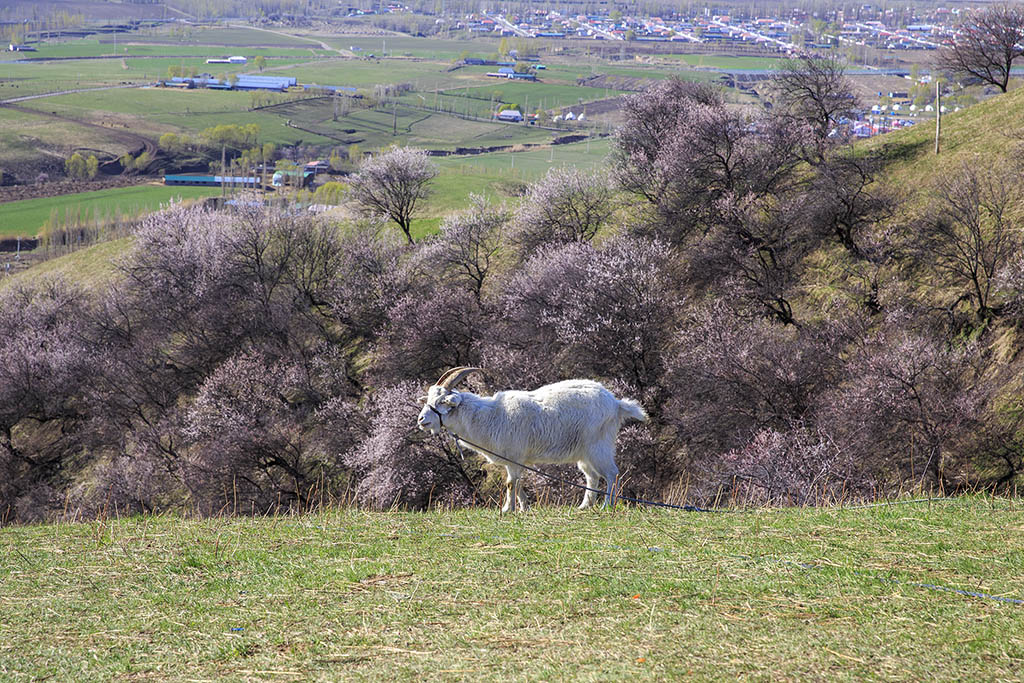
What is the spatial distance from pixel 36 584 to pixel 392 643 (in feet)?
16.6

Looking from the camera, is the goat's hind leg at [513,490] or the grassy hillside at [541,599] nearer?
the grassy hillside at [541,599]

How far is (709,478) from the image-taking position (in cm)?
2816

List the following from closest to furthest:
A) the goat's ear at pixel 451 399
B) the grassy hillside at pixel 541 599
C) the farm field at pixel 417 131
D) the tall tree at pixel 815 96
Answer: the grassy hillside at pixel 541 599 < the goat's ear at pixel 451 399 < the tall tree at pixel 815 96 < the farm field at pixel 417 131

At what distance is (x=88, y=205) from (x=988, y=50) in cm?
11415

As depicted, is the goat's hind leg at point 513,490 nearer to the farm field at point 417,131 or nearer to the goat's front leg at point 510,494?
the goat's front leg at point 510,494

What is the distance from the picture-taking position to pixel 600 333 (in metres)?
37.4

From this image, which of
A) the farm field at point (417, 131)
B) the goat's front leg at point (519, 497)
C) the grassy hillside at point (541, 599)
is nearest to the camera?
the grassy hillside at point (541, 599)

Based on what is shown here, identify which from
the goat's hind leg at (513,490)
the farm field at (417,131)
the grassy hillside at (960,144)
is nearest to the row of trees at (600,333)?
the grassy hillside at (960,144)

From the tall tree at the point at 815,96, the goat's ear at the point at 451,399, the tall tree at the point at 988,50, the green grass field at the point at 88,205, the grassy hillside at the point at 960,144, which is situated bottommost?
the green grass field at the point at 88,205

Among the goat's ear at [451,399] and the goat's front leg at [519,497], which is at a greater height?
the goat's ear at [451,399]

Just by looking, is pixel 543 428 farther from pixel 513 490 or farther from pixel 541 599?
pixel 541 599

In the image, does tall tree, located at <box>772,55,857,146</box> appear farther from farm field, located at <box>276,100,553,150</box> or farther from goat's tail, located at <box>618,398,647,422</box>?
farm field, located at <box>276,100,553,150</box>

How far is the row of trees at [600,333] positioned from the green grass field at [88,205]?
63794 mm

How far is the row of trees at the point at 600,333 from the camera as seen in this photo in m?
29.1
